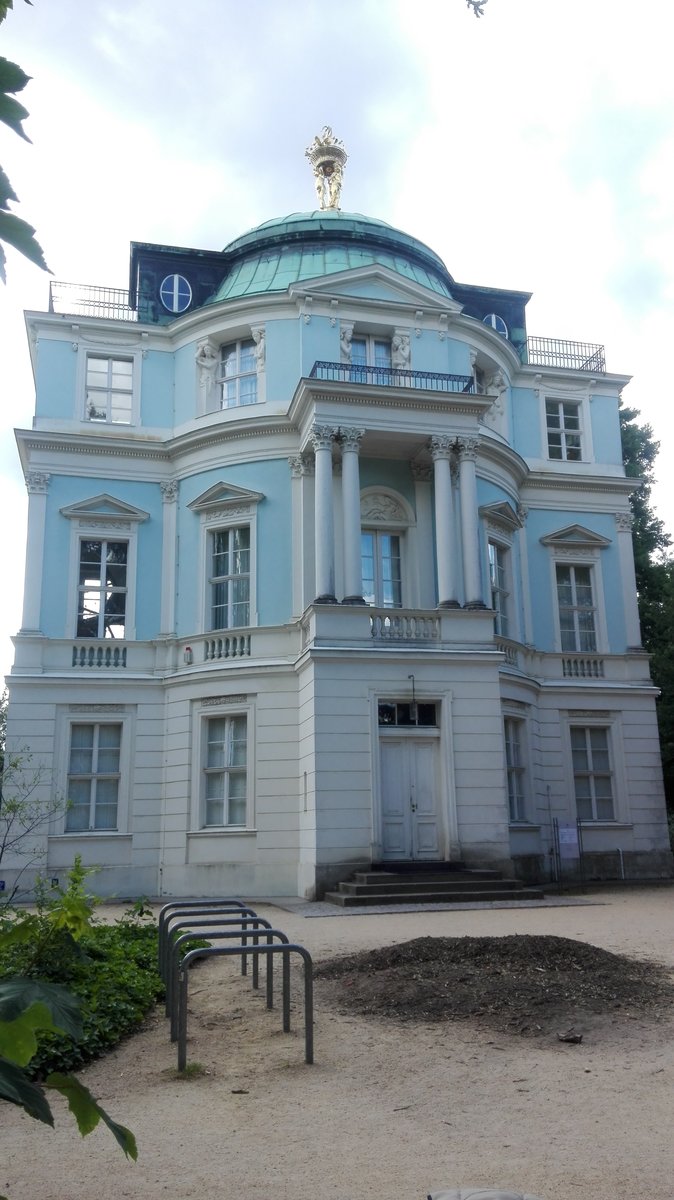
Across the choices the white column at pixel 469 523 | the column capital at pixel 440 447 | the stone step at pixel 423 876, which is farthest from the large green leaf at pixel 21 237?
the column capital at pixel 440 447

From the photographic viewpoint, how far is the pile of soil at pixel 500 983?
7910 millimetres

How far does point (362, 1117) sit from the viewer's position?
18.3 feet

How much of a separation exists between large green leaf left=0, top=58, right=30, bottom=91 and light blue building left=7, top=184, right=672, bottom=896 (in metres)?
17.7

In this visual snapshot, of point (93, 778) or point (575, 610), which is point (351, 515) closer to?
point (93, 778)

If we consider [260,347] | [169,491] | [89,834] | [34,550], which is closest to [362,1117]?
[89,834]

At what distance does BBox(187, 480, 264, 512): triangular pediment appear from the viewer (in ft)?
73.0

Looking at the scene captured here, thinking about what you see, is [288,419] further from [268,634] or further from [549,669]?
[549,669]

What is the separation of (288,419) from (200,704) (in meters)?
6.45

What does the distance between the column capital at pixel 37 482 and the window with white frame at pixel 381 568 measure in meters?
7.21

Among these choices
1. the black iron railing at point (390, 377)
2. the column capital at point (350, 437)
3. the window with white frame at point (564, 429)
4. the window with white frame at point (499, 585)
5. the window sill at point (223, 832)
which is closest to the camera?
the window sill at point (223, 832)

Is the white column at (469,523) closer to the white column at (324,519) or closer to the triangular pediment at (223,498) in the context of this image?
the white column at (324,519)

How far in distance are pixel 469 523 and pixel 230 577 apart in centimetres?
533

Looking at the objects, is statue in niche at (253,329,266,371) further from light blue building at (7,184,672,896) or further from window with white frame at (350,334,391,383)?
window with white frame at (350,334,391,383)

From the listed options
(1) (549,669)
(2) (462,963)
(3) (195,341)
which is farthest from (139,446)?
(2) (462,963)
